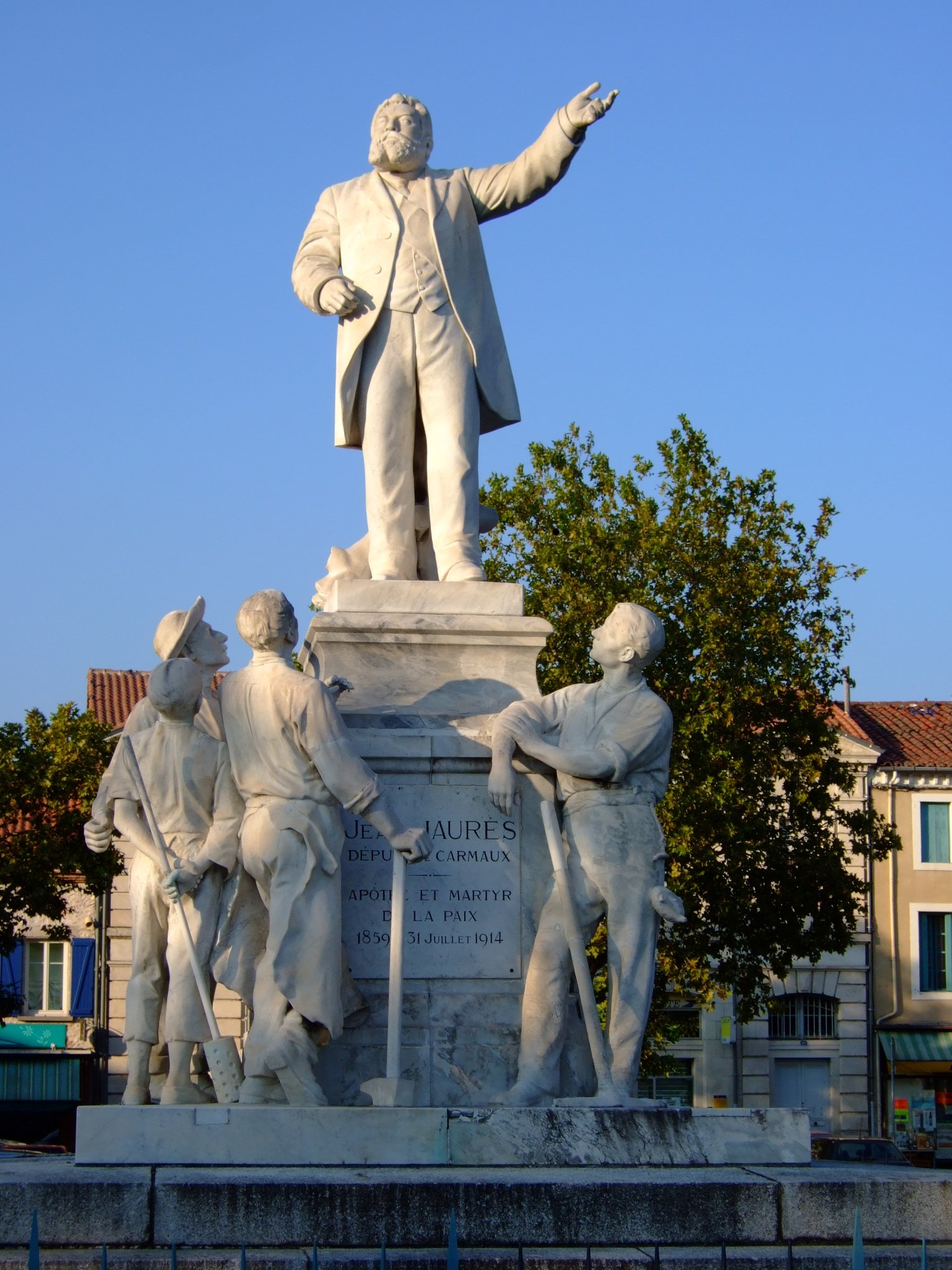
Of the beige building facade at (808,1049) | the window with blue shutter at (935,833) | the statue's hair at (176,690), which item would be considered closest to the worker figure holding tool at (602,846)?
the statue's hair at (176,690)

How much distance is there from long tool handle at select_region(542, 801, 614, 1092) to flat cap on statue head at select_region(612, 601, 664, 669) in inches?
36.0

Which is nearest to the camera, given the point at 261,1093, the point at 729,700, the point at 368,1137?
the point at 368,1137

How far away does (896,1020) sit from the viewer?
39.8 meters

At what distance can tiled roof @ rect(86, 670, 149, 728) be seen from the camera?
42781 mm

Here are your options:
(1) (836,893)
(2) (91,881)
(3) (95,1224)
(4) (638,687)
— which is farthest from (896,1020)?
(3) (95,1224)

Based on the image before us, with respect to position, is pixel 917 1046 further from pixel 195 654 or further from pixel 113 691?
pixel 195 654

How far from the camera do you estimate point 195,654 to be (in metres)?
10.2

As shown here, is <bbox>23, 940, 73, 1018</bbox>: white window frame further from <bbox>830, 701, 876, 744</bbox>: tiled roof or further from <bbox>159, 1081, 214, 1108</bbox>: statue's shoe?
<bbox>159, 1081, 214, 1108</bbox>: statue's shoe

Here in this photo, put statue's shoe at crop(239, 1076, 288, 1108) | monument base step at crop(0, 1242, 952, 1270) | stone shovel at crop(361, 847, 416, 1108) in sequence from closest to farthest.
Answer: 1. monument base step at crop(0, 1242, 952, 1270)
2. stone shovel at crop(361, 847, 416, 1108)
3. statue's shoe at crop(239, 1076, 288, 1108)

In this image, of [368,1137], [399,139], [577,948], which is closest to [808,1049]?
[399,139]

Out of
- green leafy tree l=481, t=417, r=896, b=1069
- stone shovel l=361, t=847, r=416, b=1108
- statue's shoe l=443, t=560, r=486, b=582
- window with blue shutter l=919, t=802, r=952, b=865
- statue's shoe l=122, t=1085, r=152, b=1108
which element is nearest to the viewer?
stone shovel l=361, t=847, r=416, b=1108

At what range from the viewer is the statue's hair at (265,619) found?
909cm

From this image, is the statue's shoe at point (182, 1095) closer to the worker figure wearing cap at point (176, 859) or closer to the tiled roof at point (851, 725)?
the worker figure wearing cap at point (176, 859)

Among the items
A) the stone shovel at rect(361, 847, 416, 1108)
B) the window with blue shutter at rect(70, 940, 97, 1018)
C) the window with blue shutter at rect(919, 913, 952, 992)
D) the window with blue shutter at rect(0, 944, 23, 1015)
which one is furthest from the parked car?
the stone shovel at rect(361, 847, 416, 1108)
